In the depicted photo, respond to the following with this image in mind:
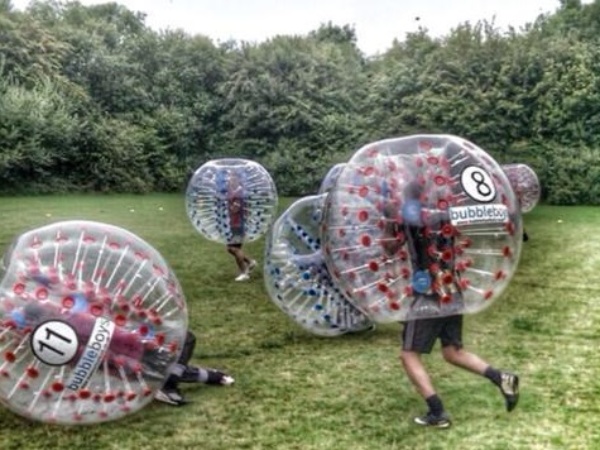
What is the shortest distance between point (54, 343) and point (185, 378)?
126cm

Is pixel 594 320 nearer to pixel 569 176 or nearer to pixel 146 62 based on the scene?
pixel 569 176

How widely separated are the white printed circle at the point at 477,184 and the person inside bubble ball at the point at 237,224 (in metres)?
4.51

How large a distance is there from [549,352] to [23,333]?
3475 millimetres

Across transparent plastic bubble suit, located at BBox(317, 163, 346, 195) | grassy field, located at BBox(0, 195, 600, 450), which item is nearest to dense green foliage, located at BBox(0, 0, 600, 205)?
grassy field, located at BBox(0, 195, 600, 450)

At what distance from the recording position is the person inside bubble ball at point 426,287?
3705 millimetres

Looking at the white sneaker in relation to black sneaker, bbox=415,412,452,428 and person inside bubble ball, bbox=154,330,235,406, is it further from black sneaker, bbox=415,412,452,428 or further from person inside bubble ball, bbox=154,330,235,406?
black sneaker, bbox=415,412,452,428

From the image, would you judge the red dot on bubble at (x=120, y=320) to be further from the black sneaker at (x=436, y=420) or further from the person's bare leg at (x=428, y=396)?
the black sneaker at (x=436, y=420)

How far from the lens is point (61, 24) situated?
86.0 feet

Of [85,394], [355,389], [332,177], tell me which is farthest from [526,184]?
[85,394]

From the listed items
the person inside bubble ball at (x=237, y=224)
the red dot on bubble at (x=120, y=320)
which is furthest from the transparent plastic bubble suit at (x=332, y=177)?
the person inside bubble ball at (x=237, y=224)

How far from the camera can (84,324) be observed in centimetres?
334

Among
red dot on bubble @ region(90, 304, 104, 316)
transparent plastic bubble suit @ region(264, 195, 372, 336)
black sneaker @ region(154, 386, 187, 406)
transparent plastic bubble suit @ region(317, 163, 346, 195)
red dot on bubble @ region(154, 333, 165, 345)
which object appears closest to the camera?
red dot on bubble @ region(90, 304, 104, 316)

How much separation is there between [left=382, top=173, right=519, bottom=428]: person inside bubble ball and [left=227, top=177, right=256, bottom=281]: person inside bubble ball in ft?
14.1

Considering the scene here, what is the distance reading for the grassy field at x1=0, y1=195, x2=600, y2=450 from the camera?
3771 mm
